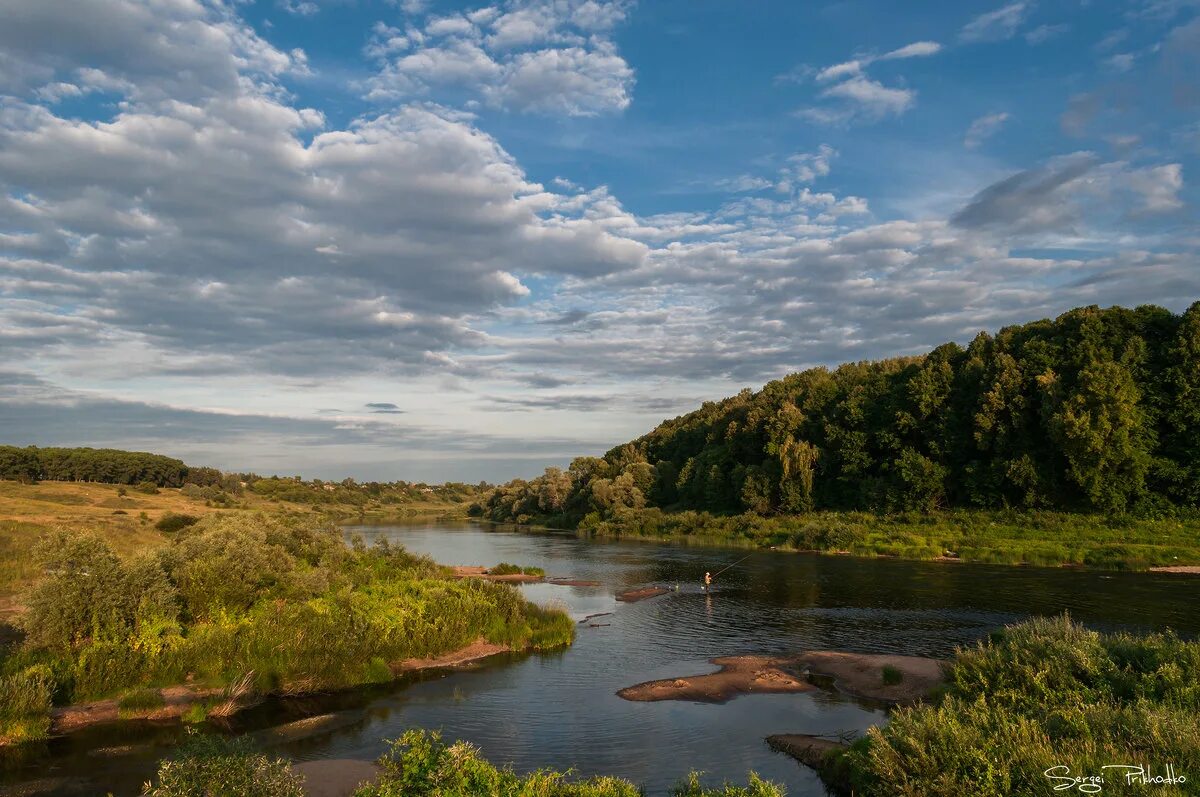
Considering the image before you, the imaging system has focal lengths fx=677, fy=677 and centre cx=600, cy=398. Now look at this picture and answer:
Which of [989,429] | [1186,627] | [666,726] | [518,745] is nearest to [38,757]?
[518,745]

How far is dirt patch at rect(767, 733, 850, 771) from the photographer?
1708 centimetres

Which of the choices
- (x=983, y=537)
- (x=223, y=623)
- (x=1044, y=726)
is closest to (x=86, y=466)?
(x=223, y=623)

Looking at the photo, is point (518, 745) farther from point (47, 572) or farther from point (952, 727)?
point (47, 572)

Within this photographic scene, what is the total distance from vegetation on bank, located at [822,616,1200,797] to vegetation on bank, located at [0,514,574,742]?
1692 centimetres

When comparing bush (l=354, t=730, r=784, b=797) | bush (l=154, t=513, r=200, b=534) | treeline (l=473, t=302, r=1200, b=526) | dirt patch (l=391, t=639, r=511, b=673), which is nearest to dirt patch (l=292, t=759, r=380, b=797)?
bush (l=354, t=730, r=784, b=797)

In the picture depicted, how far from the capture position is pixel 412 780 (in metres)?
9.76

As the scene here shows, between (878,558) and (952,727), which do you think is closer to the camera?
(952,727)

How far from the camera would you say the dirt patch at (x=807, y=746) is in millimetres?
17078

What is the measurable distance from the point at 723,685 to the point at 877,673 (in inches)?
220

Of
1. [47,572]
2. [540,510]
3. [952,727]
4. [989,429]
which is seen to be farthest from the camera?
[540,510]

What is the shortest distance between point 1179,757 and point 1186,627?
25.4 m

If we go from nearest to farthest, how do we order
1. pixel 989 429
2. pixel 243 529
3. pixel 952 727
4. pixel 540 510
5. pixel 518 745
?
1. pixel 952 727
2. pixel 518 745
3. pixel 243 529
4. pixel 989 429
5. pixel 540 510

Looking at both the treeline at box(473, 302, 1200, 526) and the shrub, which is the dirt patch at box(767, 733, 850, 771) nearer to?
the shrub

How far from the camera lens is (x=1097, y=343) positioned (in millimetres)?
59750
